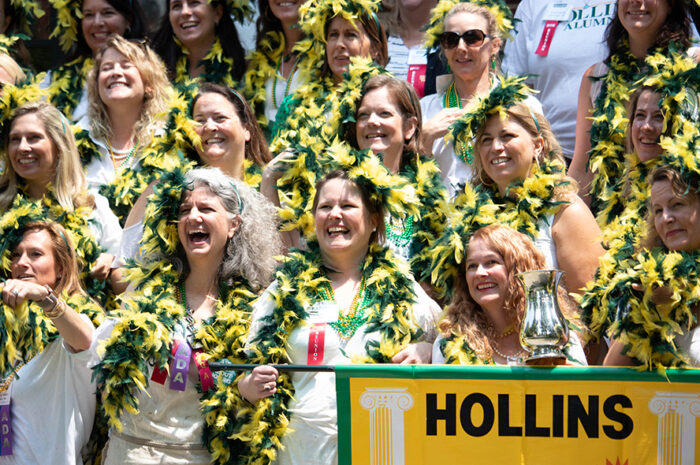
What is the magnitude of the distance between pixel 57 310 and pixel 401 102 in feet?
6.61

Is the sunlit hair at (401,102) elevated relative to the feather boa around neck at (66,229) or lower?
elevated

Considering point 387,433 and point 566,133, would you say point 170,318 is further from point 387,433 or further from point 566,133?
point 566,133

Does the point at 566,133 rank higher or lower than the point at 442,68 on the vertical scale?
lower

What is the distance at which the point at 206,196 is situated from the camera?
16.7 ft

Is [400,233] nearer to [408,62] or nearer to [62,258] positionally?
[62,258]

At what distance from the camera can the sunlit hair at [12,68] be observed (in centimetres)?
656

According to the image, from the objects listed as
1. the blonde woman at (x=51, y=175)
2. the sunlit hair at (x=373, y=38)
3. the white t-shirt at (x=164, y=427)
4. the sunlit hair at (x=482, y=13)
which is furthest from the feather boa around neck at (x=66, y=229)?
the sunlit hair at (x=482, y=13)

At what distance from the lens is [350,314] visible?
465cm

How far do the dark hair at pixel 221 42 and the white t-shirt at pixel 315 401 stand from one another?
2673 mm

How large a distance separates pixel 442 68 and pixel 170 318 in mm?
2441

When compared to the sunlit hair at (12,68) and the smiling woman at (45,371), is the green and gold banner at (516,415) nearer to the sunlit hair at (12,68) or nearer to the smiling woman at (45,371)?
the smiling woman at (45,371)

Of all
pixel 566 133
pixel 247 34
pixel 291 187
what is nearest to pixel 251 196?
pixel 291 187

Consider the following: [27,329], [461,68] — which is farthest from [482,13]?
[27,329]

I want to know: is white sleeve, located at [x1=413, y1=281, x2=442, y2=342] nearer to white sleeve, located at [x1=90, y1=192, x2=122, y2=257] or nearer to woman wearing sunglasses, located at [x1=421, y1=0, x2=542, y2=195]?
woman wearing sunglasses, located at [x1=421, y1=0, x2=542, y2=195]
